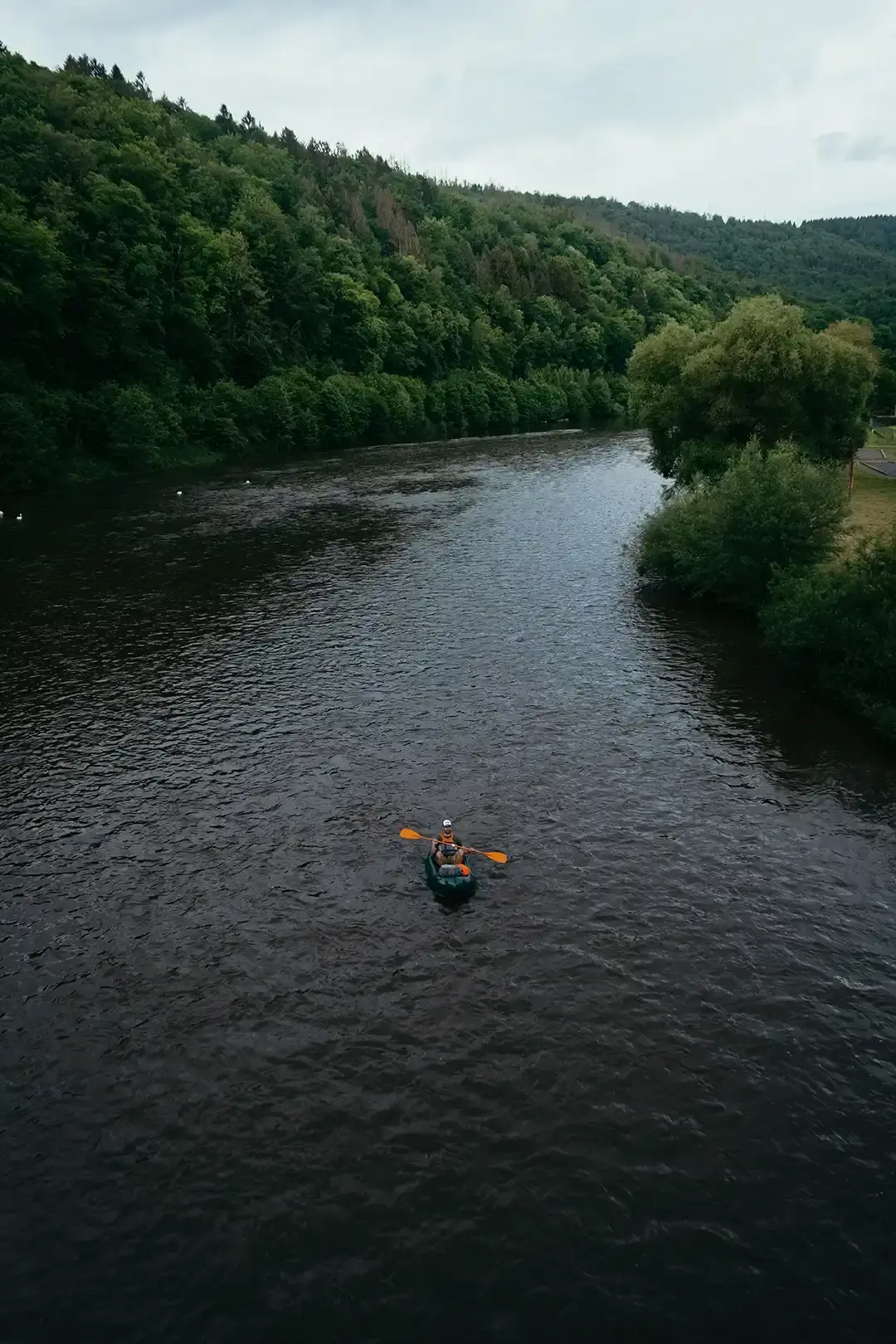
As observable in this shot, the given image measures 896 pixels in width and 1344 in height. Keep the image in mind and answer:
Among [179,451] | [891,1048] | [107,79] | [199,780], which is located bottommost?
[891,1048]

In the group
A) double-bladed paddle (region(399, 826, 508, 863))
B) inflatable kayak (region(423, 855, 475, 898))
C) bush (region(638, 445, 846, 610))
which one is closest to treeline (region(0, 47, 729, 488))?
bush (region(638, 445, 846, 610))

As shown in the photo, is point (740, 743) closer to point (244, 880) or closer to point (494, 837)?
point (494, 837)

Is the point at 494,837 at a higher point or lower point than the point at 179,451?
lower

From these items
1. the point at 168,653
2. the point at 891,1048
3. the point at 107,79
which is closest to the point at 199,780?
the point at 168,653

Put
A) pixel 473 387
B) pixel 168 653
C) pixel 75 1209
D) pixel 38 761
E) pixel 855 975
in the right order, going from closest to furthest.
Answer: pixel 75 1209, pixel 855 975, pixel 38 761, pixel 168 653, pixel 473 387

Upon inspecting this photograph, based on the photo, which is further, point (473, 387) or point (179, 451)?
point (473, 387)

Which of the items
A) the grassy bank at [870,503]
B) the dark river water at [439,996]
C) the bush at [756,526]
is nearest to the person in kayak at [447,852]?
the dark river water at [439,996]
